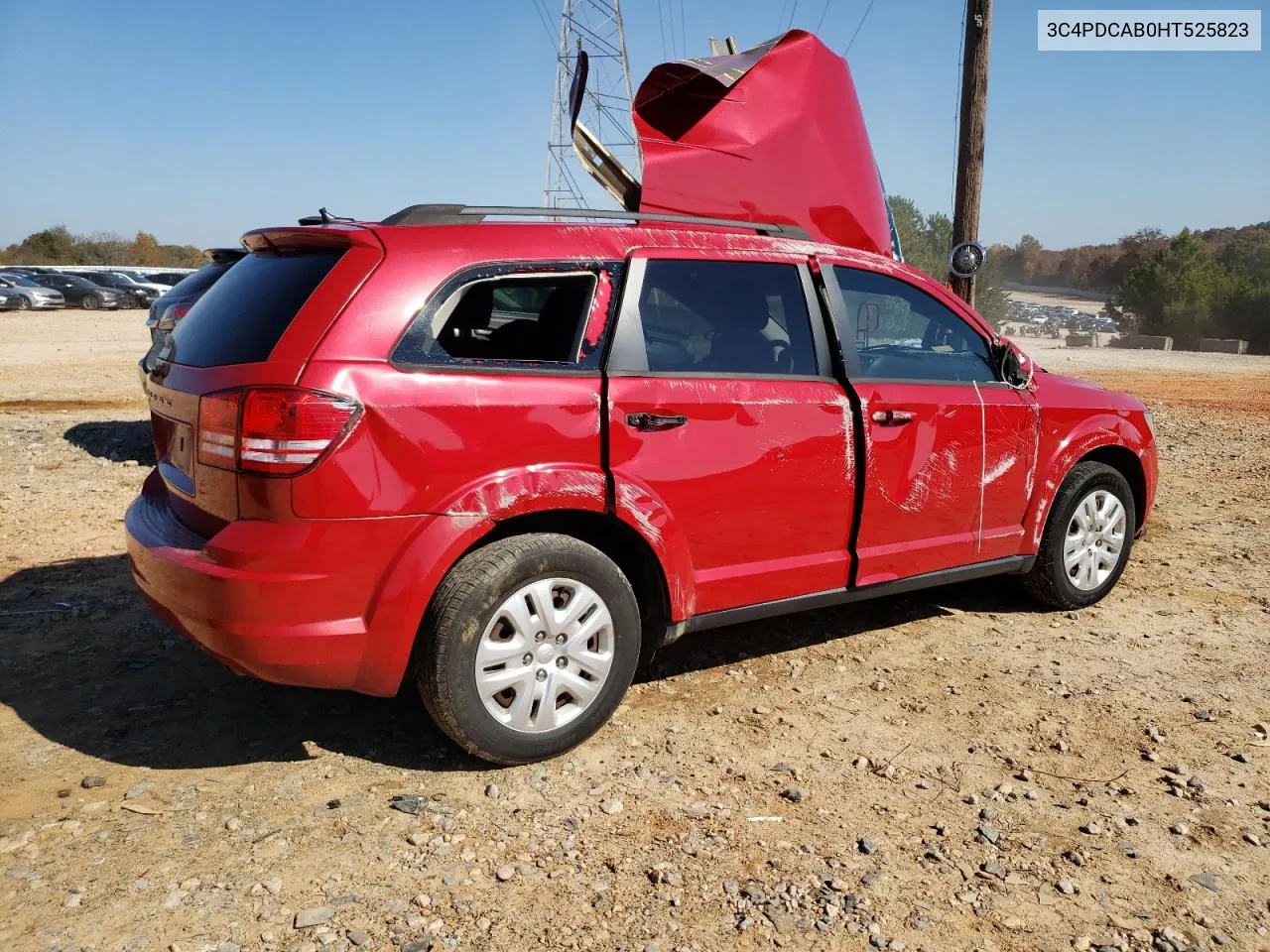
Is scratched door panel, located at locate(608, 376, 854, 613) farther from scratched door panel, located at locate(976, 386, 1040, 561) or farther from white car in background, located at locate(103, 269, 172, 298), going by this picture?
white car in background, located at locate(103, 269, 172, 298)

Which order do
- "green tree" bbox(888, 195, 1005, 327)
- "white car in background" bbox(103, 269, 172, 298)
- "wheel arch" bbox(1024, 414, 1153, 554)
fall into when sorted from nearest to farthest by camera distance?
1. "wheel arch" bbox(1024, 414, 1153, 554)
2. "white car in background" bbox(103, 269, 172, 298)
3. "green tree" bbox(888, 195, 1005, 327)

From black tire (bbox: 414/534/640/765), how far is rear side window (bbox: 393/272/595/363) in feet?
2.08

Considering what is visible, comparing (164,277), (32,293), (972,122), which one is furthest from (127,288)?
(972,122)

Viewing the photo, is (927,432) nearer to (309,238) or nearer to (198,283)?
(309,238)

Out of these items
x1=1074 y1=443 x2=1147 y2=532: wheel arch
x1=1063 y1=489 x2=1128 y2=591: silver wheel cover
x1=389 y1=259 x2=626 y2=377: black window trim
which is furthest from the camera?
x1=1074 y1=443 x2=1147 y2=532: wheel arch

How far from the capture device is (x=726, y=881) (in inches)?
108

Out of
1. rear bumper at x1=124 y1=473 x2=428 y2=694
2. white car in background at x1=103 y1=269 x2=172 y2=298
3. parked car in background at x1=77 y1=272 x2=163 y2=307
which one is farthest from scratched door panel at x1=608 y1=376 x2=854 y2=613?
white car in background at x1=103 y1=269 x2=172 y2=298

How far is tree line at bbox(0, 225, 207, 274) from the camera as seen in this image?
69.4 metres

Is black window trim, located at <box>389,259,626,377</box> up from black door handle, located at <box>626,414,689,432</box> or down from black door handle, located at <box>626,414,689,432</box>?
up

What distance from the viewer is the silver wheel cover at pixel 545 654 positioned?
10.5ft

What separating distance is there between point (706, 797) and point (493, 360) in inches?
62.8

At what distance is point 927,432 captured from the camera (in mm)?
4164

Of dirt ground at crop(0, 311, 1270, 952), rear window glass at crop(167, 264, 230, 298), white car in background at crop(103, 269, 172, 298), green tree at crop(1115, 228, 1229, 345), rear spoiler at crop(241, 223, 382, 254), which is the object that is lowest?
dirt ground at crop(0, 311, 1270, 952)

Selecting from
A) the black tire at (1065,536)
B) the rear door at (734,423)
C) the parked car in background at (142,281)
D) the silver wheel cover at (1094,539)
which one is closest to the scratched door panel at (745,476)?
the rear door at (734,423)
